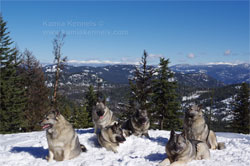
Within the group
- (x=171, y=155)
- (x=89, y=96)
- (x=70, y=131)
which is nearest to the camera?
(x=171, y=155)

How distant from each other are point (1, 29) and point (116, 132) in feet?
99.8

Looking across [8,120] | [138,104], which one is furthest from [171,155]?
[8,120]

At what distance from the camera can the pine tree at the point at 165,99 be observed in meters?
28.6

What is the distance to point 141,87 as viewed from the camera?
27.0m

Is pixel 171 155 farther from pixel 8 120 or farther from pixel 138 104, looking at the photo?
pixel 8 120

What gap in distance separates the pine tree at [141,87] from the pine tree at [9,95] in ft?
54.6

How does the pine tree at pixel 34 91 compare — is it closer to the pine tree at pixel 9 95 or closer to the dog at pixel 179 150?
the pine tree at pixel 9 95

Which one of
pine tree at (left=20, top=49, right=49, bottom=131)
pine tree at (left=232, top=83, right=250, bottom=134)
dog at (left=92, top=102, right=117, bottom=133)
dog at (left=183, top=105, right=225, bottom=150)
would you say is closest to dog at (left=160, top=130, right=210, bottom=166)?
dog at (left=183, top=105, right=225, bottom=150)

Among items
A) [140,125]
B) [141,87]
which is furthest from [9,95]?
[140,125]

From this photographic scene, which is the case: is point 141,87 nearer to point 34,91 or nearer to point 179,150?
point 34,91

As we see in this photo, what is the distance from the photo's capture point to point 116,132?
8.84 m

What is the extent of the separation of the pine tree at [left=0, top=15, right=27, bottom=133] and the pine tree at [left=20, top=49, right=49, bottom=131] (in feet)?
3.41

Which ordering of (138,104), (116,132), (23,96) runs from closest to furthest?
(116,132) < (138,104) < (23,96)

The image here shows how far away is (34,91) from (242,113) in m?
34.9
